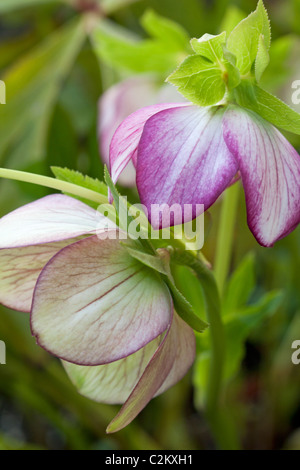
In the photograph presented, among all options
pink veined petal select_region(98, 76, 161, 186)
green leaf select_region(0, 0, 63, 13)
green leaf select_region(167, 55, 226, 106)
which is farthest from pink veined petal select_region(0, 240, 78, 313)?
green leaf select_region(0, 0, 63, 13)

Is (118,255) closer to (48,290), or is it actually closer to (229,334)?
(48,290)

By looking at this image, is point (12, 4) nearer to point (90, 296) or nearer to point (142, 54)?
point (142, 54)

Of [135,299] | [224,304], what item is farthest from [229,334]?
[135,299]

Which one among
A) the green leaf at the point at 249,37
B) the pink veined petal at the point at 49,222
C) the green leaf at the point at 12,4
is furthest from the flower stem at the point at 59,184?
the green leaf at the point at 12,4

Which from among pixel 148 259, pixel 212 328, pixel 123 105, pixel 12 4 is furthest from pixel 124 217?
pixel 12 4

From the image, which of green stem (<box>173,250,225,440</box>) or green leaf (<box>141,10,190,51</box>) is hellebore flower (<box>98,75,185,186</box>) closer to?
green leaf (<box>141,10,190,51</box>)

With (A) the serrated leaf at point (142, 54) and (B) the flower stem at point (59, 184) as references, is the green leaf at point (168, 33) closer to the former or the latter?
(A) the serrated leaf at point (142, 54)
